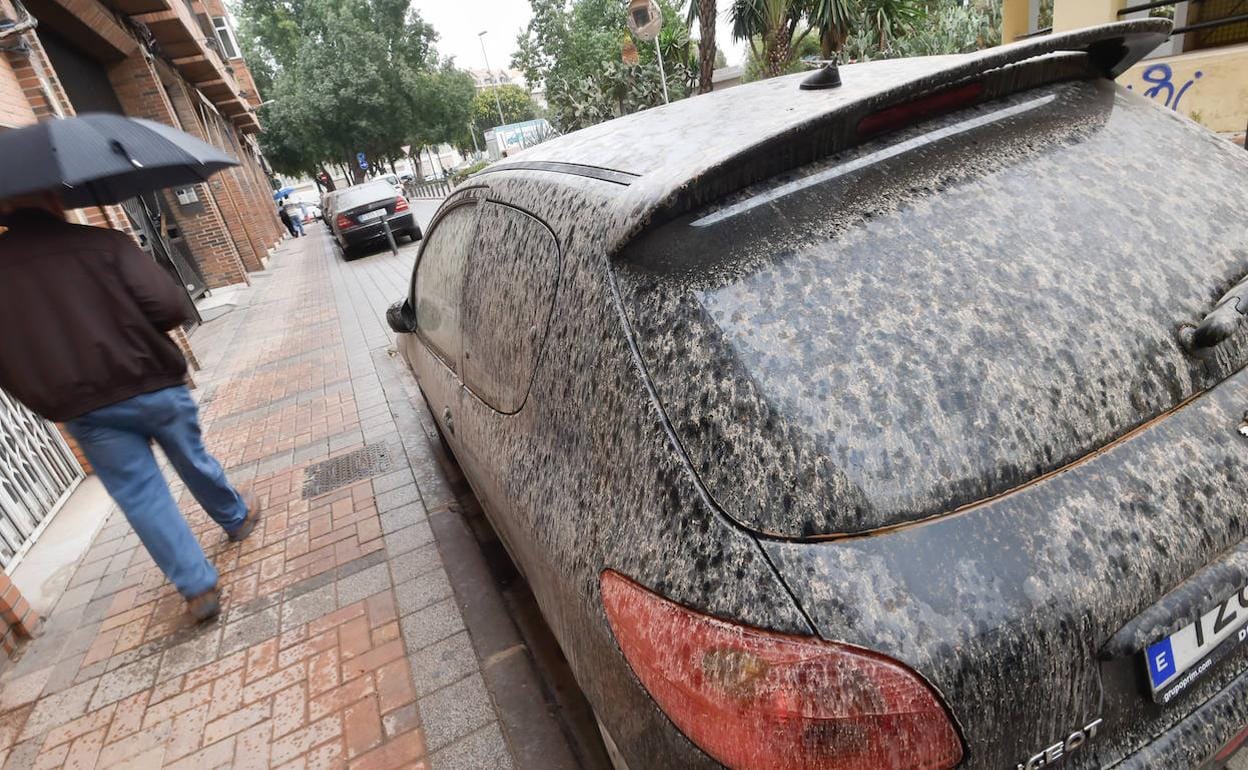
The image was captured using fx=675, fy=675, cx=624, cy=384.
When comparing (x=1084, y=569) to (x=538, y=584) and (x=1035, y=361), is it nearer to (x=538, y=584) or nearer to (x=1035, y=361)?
(x=1035, y=361)

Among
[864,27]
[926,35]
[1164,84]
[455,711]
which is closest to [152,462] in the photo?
[455,711]

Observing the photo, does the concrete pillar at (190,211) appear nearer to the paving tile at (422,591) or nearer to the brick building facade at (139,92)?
the brick building facade at (139,92)

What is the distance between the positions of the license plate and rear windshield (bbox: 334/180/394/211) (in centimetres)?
1701

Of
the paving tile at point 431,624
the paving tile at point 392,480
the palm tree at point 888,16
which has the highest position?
the palm tree at point 888,16

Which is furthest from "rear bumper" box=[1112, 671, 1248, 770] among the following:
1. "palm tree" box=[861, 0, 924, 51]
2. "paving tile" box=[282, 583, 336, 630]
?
"palm tree" box=[861, 0, 924, 51]

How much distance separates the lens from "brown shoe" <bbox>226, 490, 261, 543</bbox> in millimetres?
3922

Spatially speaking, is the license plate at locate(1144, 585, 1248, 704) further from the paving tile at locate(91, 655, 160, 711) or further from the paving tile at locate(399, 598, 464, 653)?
the paving tile at locate(91, 655, 160, 711)

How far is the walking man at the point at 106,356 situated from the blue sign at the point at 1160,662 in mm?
3564

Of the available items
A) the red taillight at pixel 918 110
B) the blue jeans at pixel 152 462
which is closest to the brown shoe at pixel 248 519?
the blue jeans at pixel 152 462

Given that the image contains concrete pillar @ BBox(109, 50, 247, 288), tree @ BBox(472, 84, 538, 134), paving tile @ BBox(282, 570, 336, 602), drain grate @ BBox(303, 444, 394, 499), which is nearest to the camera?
paving tile @ BBox(282, 570, 336, 602)

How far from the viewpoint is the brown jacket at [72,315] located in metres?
2.75

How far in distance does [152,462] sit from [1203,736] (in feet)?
Result: 12.5

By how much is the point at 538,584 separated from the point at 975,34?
22.2m

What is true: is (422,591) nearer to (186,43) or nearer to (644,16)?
(644,16)
